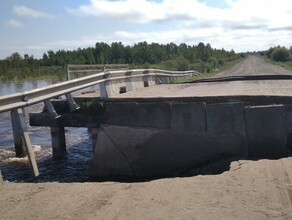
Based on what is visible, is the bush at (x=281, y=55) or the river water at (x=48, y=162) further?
the bush at (x=281, y=55)

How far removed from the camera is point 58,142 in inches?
437

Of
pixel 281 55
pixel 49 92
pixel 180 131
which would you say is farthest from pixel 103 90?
pixel 281 55

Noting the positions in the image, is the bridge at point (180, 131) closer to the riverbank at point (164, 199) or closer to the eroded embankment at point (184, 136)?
the eroded embankment at point (184, 136)

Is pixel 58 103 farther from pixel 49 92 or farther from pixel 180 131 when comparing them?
pixel 180 131

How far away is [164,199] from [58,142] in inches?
267

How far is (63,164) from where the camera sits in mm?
10750

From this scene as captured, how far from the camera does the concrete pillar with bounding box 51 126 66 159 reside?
10.9 meters

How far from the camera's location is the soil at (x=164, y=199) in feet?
14.6

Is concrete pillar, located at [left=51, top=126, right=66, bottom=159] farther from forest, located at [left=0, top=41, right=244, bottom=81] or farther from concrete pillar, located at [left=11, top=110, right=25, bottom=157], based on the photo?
forest, located at [left=0, top=41, right=244, bottom=81]

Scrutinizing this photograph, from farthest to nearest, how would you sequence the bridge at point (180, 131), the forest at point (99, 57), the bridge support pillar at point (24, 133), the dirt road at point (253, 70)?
the forest at point (99, 57), the dirt road at point (253, 70), the bridge at point (180, 131), the bridge support pillar at point (24, 133)

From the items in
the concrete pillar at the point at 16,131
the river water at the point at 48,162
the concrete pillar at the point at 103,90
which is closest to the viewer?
the concrete pillar at the point at 16,131

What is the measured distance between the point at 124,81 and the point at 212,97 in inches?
187

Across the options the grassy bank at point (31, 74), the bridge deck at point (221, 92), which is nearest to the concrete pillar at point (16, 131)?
the bridge deck at point (221, 92)

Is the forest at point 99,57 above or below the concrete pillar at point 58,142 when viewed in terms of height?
above
